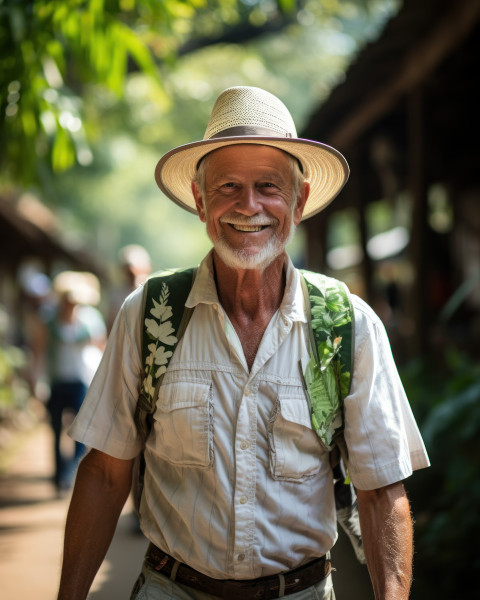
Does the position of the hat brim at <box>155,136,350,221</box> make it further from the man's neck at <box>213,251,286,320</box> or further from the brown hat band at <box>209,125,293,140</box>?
the man's neck at <box>213,251,286,320</box>

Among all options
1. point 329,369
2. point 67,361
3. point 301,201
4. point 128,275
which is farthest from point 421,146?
point 329,369

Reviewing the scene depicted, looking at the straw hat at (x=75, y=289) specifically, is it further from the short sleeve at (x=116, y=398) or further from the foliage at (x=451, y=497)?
the short sleeve at (x=116, y=398)

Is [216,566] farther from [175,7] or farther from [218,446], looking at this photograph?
[175,7]

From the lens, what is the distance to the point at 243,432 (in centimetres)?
241

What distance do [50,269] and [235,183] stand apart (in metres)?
20.9

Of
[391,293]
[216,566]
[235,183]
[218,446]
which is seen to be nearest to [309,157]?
[235,183]

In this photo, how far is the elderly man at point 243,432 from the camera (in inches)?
94.9

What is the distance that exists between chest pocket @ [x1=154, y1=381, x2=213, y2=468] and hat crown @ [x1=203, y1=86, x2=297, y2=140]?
0.81 m

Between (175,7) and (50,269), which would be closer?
(175,7)

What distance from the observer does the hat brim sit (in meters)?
2.60

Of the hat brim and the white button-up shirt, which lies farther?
the hat brim

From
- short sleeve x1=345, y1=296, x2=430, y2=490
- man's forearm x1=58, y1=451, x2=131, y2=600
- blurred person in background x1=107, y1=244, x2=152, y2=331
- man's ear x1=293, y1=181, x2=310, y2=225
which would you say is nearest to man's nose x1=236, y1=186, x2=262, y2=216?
man's ear x1=293, y1=181, x2=310, y2=225

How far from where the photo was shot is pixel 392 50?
7.45 metres

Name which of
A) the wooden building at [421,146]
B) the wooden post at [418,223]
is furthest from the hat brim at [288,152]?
the wooden post at [418,223]
